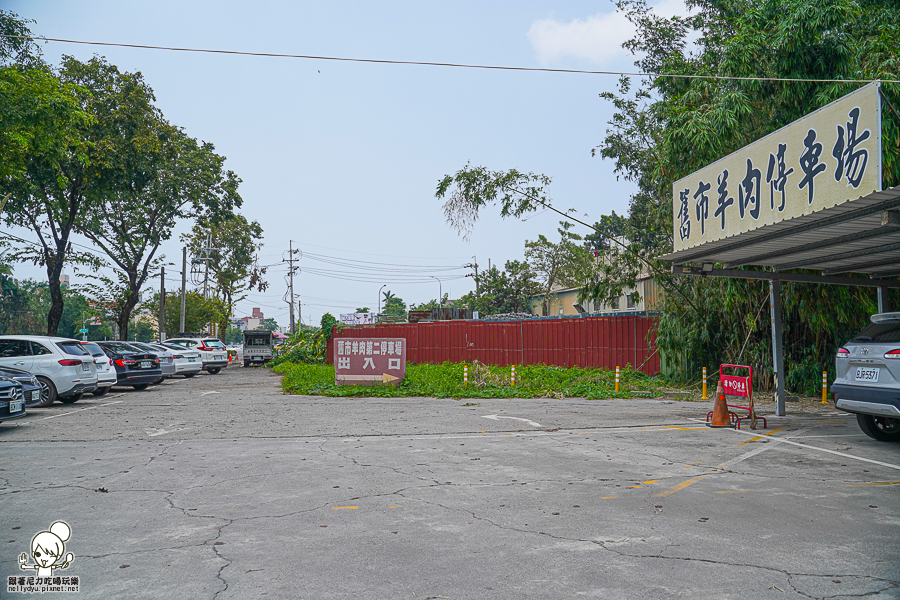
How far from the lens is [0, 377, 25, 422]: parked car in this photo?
1098cm

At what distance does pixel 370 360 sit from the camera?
1912cm

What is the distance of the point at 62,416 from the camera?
1371 cm

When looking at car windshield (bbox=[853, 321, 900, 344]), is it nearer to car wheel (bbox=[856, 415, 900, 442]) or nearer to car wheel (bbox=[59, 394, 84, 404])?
car wheel (bbox=[856, 415, 900, 442])

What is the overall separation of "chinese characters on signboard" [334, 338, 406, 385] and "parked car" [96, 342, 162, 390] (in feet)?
20.3

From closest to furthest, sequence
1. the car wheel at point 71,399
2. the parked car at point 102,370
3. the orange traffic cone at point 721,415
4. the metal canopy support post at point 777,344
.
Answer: the orange traffic cone at point 721,415
the metal canopy support post at point 777,344
the car wheel at point 71,399
the parked car at point 102,370

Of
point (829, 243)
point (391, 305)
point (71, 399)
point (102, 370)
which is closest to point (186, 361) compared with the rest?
point (102, 370)

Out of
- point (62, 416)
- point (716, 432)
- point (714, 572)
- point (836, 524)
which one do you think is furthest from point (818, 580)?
point (62, 416)

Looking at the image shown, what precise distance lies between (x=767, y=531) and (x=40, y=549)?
5663mm

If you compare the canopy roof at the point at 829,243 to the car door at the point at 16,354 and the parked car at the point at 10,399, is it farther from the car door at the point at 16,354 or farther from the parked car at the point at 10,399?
the car door at the point at 16,354

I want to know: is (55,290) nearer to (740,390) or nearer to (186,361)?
(186,361)

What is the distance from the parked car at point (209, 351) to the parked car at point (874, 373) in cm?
2752

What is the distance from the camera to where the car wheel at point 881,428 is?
30.9 feet

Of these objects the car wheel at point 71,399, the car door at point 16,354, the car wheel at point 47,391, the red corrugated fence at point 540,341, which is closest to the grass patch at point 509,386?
the red corrugated fence at point 540,341

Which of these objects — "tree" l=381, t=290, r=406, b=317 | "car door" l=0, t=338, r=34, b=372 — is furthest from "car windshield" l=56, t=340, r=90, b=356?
"tree" l=381, t=290, r=406, b=317
